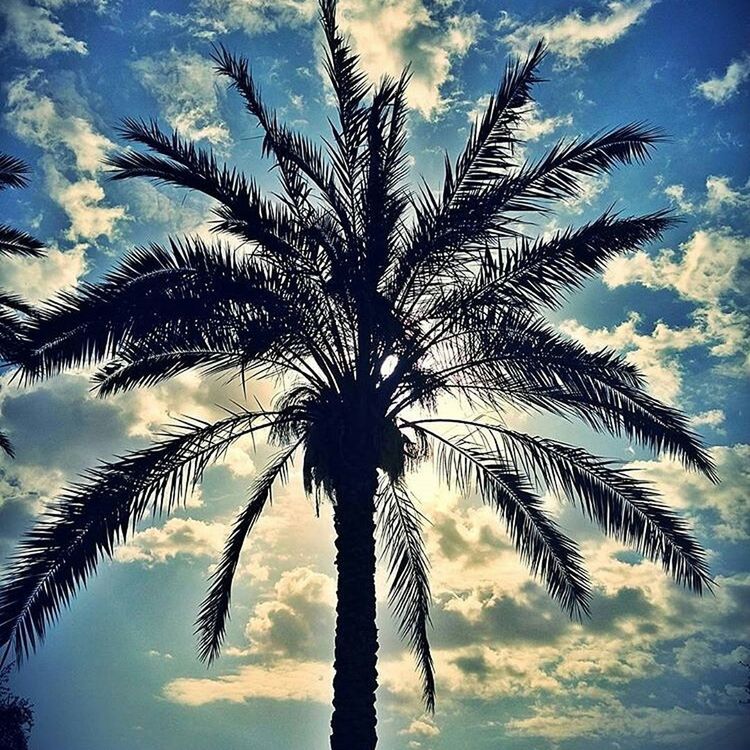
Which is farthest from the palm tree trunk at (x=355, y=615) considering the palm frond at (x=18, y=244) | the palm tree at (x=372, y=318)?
the palm frond at (x=18, y=244)

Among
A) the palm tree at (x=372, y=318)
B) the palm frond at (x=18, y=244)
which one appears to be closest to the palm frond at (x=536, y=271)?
the palm tree at (x=372, y=318)

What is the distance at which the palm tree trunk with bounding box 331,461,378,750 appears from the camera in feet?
32.2

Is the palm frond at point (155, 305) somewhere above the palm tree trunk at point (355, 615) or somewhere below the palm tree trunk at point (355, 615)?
above

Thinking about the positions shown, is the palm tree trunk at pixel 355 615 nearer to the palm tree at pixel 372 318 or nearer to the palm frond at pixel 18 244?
the palm tree at pixel 372 318

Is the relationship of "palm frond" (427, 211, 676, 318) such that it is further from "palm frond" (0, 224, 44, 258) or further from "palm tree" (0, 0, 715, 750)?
"palm frond" (0, 224, 44, 258)

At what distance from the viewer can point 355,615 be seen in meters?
10.1

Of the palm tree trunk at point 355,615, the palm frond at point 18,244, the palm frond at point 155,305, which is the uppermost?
the palm frond at point 18,244

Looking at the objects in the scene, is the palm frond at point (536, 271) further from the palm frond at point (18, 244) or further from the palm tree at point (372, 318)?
the palm frond at point (18, 244)

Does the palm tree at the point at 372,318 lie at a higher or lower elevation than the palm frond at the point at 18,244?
lower

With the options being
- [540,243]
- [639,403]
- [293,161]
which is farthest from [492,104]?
[639,403]

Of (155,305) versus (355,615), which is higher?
(155,305)

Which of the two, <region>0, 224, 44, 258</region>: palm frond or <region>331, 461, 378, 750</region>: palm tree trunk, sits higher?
<region>0, 224, 44, 258</region>: palm frond

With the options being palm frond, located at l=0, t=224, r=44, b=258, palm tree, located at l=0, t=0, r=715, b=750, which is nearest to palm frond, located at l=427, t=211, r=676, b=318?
palm tree, located at l=0, t=0, r=715, b=750

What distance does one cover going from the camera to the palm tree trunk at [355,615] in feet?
32.2
